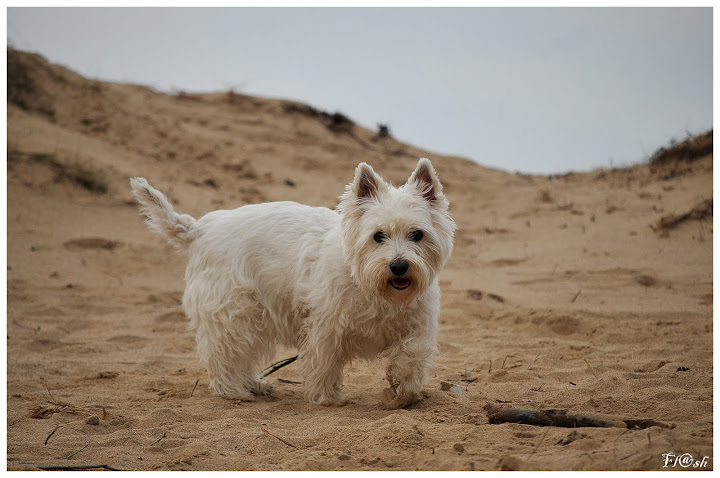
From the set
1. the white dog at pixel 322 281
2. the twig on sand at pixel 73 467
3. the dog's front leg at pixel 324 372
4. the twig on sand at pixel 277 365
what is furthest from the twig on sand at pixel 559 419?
the twig on sand at pixel 277 365

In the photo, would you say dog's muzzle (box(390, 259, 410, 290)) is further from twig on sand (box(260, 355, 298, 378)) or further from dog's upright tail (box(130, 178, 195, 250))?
dog's upright tail (box(130, 178, 195, 250))

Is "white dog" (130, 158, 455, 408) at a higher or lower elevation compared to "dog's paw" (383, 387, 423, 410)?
higher

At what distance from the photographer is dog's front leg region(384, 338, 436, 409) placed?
4996 millimetres

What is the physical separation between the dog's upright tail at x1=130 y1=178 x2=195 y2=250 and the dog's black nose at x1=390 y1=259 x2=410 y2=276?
2117mm

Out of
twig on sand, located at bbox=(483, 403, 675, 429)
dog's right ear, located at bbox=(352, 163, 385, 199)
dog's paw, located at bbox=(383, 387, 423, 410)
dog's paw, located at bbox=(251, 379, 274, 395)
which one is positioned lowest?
dog's paw, located at bbox=(251, 379, 274, 395)

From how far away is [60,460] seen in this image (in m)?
3.99

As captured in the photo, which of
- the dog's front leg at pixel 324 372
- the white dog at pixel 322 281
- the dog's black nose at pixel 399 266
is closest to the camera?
the dog's black nose at pixel 399 266

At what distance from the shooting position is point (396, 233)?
195 inches

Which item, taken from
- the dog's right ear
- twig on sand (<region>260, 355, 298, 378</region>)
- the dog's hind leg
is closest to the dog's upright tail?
the dog's hind leg

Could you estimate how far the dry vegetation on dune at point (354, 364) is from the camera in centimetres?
407

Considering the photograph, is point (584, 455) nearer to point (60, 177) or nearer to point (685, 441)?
point (685, 441)

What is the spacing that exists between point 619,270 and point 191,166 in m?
9.36

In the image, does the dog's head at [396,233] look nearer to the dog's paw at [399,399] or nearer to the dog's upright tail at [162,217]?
the dog's paw at [399,399]
